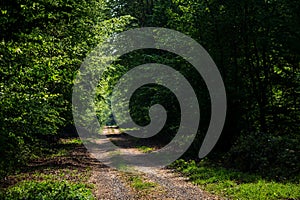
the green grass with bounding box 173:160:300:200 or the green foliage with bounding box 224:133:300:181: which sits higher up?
the green foliage with bounding box 224:133:300:181

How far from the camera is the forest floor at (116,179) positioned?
12.8m

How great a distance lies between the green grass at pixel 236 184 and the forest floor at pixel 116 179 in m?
0.54

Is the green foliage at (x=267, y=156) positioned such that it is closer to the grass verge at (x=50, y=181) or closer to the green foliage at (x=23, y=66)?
the grass verge at (x=50, y=181)

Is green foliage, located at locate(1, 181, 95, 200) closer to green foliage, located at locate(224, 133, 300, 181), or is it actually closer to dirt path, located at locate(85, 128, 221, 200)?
dirt path, located at locate(85, 128, 221, 200)

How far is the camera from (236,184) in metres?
13.7

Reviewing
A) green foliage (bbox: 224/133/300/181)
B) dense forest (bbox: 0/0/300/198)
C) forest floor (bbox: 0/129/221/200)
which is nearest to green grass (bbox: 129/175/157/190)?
forest floor (bbox: 0/129/221/200)

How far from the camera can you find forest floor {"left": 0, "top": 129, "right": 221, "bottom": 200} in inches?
502

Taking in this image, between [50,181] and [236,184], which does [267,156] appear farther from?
[50,181]

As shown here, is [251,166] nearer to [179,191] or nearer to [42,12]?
[179,191]

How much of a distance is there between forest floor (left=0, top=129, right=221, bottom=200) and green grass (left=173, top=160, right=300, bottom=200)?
1.77ft

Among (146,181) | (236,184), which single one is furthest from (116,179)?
(236,184)

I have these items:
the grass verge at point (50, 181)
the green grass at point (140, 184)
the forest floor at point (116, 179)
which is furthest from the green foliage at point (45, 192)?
the green grass at point (140, 184)

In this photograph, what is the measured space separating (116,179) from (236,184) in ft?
17.7

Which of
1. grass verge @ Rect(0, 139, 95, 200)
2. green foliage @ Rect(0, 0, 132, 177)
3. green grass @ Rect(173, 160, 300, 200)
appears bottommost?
green grass @ Rect(173, 160, 300, 200)
